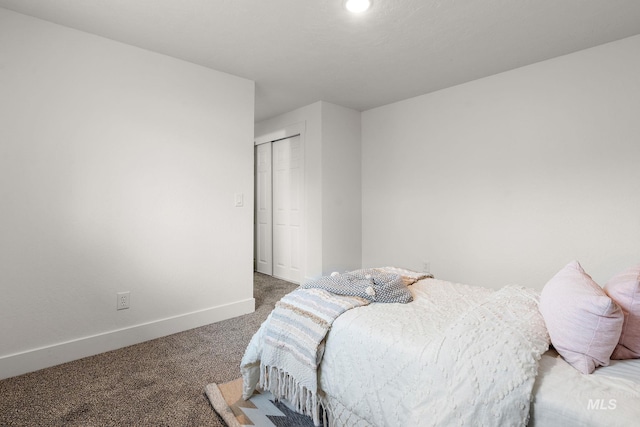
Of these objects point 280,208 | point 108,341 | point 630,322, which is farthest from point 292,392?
point 280,208

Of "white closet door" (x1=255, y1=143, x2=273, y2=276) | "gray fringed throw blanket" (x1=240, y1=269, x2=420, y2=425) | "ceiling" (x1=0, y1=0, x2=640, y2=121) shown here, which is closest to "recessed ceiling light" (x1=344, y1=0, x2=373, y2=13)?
"ceiling" (x1=0, y1=0, x2=640, y2=121)

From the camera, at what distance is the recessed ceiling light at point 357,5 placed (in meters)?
1.97

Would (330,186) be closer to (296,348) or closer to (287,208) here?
(287,208)

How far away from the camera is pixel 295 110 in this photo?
168 inches

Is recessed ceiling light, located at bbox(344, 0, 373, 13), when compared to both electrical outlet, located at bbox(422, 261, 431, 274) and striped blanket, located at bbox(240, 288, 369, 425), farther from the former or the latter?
electrical outlet, located at bbox(422, 261, 431, 274)

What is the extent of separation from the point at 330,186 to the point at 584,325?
10.3 feet

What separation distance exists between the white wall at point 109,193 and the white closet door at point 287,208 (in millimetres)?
1240

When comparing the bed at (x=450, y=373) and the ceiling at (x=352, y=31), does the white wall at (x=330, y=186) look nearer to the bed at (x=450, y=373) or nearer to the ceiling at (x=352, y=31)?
the ceiling at (x=352, y=31)

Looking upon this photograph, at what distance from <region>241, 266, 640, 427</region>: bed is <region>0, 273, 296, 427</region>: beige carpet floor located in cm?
38

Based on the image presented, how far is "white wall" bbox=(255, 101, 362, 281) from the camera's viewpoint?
3963 mm

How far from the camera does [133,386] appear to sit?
1.91 metres

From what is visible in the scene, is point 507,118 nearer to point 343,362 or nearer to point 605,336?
point 605,336

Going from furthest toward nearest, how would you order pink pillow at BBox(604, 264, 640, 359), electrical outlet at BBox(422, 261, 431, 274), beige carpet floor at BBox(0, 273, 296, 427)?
electrical outlet at BBox(422, 261, 431, 274), beige carpet floor at BBox(0, 273, 296, 427), pink pillow at BBox(604, 264, 640, 359)

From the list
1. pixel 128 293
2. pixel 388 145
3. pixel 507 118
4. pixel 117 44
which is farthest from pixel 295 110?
pixel 128 293
